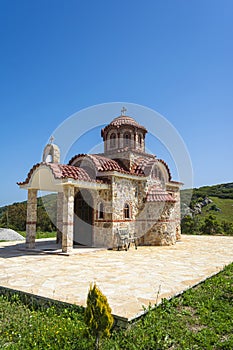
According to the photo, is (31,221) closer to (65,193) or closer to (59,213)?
(59,213)

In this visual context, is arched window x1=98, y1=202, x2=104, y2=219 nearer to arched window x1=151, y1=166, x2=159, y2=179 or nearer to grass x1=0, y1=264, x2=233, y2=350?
arched window x1=151, y1=166, x2=159, y2=179

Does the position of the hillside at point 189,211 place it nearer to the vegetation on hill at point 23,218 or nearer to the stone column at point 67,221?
the vegetation on hill at point 23,218

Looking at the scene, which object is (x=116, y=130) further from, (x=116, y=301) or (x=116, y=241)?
(x=116, y=301)

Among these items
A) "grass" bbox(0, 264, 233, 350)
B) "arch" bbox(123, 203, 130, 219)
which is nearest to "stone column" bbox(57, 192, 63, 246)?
"arch" bbox(123, 203, 130, 219)

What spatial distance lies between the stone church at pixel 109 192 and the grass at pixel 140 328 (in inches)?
261

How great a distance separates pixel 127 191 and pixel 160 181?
366 cm

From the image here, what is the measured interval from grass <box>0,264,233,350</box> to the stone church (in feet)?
21.7

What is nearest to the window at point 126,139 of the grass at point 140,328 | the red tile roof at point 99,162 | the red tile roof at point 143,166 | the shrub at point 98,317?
the red tile roof at point 143,166

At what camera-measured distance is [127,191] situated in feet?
45.8

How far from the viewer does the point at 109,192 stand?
13023 millimetres

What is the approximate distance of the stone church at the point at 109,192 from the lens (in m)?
11.8

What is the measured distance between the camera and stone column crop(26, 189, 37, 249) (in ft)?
41.9

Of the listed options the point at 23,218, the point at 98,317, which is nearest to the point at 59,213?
the point at 98,317

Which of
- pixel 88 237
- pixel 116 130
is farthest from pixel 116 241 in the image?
pixel 116 130
